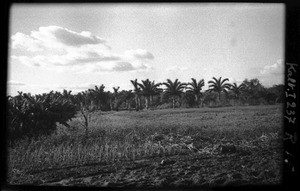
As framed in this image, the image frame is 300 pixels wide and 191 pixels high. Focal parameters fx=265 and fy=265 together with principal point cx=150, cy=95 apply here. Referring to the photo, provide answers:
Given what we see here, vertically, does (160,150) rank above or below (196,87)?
below

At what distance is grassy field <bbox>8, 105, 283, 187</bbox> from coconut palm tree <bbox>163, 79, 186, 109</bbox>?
0.34 m

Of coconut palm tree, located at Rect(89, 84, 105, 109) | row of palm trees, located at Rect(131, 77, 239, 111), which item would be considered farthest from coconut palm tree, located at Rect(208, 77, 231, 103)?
coconut palm tree, located at Rect(89, 84, 105, 109)

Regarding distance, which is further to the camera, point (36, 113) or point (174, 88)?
point (36, 113)

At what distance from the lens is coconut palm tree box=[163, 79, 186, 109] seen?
4.59 metres

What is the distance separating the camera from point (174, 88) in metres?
4.61

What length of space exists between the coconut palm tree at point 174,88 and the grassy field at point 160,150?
0.34 m

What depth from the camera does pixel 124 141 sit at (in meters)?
4.69

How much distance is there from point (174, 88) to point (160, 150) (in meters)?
1.11

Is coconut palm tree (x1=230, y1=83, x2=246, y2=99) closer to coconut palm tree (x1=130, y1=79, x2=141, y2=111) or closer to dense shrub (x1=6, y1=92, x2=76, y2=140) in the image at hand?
coconut palm tree (x1=130, y1=79, x2=141, y2=111)

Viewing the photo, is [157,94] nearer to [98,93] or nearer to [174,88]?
[174,88]

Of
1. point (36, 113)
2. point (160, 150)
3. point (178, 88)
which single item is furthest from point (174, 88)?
point (36, 113)

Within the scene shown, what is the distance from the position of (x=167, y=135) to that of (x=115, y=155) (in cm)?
97

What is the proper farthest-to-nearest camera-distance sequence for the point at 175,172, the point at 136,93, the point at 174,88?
the point at 136,93 < the point at 174,88 < the point at 175,172

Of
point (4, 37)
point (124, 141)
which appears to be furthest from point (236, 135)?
point (4, 37)
